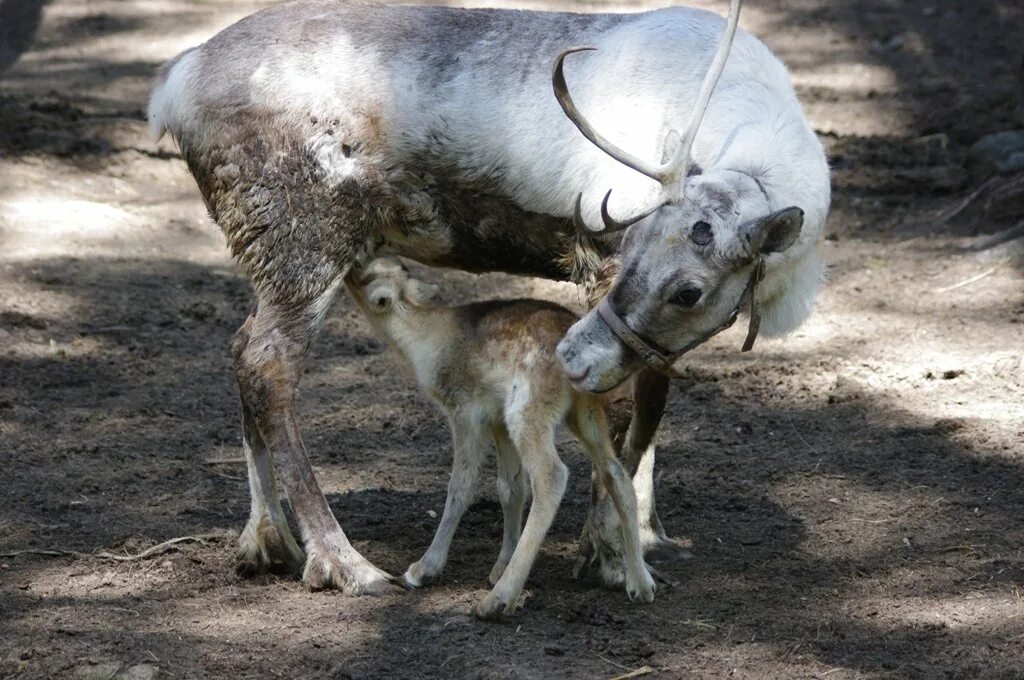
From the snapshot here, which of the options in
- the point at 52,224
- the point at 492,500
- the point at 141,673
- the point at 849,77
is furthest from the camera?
the point at 849,77

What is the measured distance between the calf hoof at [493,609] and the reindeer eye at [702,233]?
1.28 meters

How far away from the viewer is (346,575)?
4703 millimetres

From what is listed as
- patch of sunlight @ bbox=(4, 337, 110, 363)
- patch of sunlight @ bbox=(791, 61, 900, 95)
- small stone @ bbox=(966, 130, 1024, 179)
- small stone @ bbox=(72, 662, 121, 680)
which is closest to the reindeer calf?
small stone @ bbox=(72, 662, 121, 680)

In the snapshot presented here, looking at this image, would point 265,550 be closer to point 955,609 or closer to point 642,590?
point 642,590

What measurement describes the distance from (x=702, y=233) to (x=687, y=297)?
0.67 feet

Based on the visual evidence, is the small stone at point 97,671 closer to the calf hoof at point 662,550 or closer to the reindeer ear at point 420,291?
the reindeer ear at point 420,291

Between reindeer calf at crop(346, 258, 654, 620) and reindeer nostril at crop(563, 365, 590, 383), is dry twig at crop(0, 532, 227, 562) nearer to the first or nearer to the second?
reindeer calf at crop(346, 258, 654, 620)

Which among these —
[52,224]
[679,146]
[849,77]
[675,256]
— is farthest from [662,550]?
[849,77]

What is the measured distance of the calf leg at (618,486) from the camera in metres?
4.49

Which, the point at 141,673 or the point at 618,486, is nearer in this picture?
the point at 141,673

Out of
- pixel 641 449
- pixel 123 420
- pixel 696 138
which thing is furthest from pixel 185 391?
pixel 696 138

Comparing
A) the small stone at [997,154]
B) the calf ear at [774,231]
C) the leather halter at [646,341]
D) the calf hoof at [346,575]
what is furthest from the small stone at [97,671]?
the small stone at [997,154]

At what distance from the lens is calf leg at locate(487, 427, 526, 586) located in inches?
185

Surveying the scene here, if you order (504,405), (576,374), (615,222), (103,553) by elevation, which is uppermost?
(615,222)
